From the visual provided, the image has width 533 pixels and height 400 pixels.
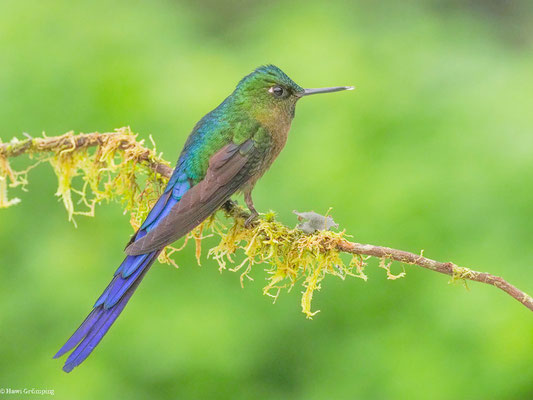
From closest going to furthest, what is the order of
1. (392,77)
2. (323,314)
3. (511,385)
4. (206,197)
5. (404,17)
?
(206,197), (511,385), (323,314), (392,77), (404,17)

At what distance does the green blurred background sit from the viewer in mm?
3779

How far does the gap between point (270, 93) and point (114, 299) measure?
3.57 feet

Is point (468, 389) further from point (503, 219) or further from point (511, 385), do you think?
point (503, 219)

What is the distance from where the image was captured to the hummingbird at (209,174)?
107 inches

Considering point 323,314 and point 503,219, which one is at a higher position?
point 503,219

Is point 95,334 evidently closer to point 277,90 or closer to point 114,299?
point 114,299

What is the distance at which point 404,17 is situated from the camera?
5965mm

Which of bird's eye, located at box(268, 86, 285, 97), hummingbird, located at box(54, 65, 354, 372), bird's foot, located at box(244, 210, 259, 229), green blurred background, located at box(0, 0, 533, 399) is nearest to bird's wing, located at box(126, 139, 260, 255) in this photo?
hummingbird, located at box(54, 65, 354, 372)

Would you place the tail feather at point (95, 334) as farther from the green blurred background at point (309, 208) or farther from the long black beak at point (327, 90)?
the green blurred background at point (309, 208)

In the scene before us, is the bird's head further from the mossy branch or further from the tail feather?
the tail feather

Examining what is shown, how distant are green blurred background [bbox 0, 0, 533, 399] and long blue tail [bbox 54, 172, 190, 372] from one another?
1065mm

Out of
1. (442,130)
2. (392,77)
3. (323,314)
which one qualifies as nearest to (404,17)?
(392,77)

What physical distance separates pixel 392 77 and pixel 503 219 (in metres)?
1.37

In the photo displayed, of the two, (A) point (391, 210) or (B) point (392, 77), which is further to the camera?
(B) point (392, 77)
